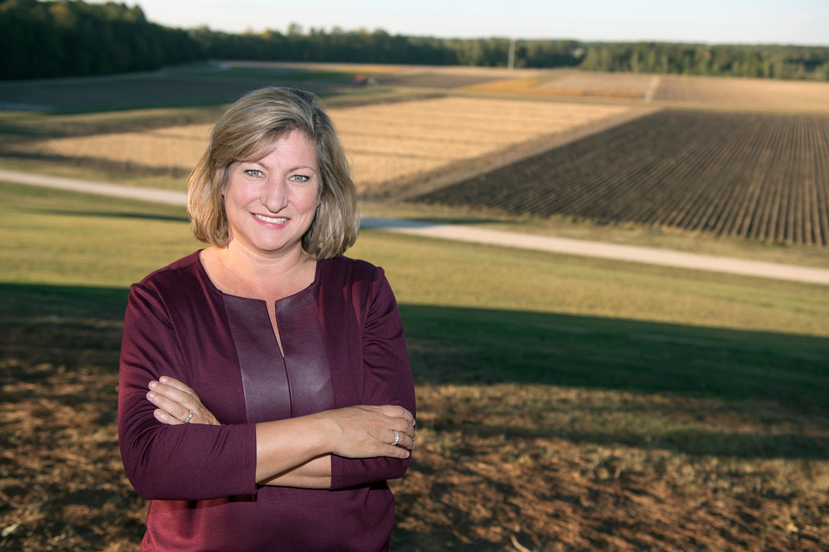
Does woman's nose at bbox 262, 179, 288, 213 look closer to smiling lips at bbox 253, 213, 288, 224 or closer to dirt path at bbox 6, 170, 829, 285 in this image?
smiling lips at bbox 253, 213, 288, 224

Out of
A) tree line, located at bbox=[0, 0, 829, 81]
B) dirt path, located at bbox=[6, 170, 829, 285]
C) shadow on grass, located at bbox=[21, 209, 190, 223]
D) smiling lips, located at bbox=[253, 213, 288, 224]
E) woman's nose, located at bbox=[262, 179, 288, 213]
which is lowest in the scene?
dirt path, located at bbox=[6, 170, 829, 285]

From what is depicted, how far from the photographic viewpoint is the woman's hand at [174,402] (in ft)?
6.68

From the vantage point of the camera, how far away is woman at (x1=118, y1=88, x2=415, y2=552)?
6.57ft

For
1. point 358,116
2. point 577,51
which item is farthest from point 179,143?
point 577,51

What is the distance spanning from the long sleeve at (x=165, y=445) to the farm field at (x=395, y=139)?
28502 mm

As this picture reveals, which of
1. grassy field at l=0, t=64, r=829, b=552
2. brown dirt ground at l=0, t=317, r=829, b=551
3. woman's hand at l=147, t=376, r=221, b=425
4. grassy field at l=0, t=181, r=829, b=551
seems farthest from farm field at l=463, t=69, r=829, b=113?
woman's hand at l=147, t=376, r=221, b=425

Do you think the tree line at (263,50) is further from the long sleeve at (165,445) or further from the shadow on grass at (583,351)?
the long sleeve at (165,445)

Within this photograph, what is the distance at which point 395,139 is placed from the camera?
4766 centimetres

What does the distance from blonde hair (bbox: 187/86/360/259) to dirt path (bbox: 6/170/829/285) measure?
63.1ft

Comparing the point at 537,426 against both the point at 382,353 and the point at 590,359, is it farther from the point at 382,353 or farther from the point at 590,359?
the point at 382,353

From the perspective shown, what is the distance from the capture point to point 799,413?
6.18m

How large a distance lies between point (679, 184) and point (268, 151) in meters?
36.2

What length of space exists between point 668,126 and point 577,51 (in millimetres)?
Result: 116229

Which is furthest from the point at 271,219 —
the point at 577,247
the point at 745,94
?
the point at 745,94
